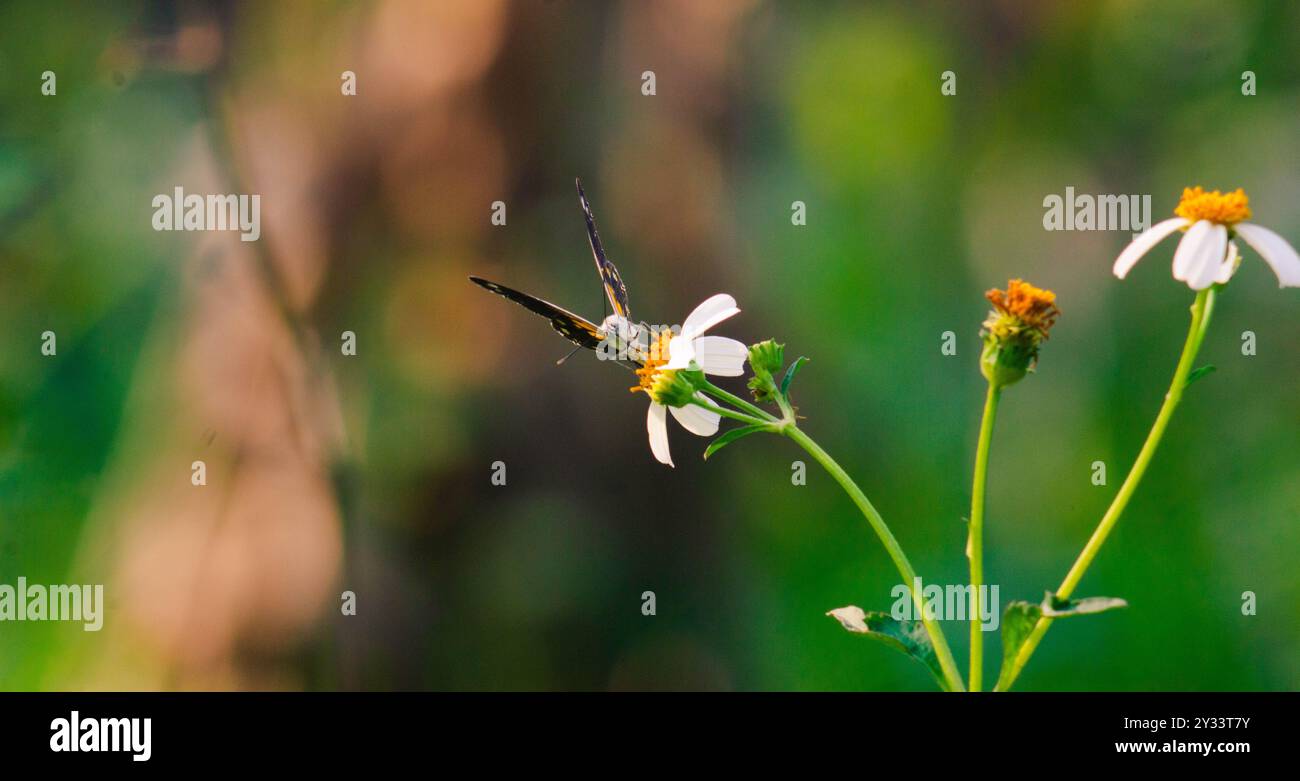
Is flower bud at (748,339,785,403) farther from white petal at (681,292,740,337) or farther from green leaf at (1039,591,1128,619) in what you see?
green leaf at (1039,591,1128,619)

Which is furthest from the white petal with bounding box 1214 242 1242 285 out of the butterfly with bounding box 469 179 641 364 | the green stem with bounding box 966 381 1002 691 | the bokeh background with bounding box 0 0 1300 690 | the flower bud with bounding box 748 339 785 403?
the bokeh background with bounding box 0 0 1300 690

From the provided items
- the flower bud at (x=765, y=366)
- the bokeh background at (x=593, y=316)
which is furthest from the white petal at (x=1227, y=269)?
the bokeh background at (x=593, y=316)

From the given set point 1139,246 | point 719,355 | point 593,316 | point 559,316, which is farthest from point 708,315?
point 593,316

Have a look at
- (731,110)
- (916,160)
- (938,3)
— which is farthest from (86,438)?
(938,3)

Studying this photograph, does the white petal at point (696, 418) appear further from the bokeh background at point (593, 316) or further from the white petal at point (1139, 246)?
the bokeh background at point (593, 316)

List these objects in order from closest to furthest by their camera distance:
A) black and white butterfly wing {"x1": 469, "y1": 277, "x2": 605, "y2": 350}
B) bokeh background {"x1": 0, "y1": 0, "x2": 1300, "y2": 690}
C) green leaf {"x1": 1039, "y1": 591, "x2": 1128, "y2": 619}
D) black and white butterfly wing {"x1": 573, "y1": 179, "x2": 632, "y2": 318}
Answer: green leaf {"x1": 1039, "y1": 591, "x2": 1128, "y2": 619} < black and white butterfly wing {"x1": 469, "y1": 277, "x2": 605, "y2": 350} < black and white butterfly wing {"x1": 573, "y1": 179, "x2": 632, "y2": 318} < bokeh background {"x1": 0, "y1": 0, "x2": 1300, "y2": 690}

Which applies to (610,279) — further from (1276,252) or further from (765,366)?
(1276,252)
